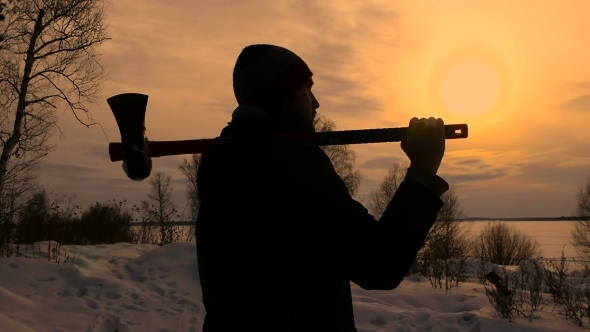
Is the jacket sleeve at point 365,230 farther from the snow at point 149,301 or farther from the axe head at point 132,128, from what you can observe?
the snow at point 149,301

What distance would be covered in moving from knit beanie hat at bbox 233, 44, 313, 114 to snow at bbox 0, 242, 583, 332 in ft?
15.2

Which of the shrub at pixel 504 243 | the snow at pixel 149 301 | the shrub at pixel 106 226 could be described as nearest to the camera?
the snow at pixel 149 301

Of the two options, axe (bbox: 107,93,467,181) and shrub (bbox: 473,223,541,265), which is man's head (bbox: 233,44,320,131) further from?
shrub (bbox: 473,223,541,265)

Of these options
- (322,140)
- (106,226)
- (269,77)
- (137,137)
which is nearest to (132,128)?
(137,137)

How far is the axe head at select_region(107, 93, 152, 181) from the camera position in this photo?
1.66 m

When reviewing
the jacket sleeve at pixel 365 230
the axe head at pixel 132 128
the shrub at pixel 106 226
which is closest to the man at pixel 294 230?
the jacket sleeve at pixel 365 230

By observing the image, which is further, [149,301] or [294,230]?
[149,301]

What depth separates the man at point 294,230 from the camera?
1.32 meters

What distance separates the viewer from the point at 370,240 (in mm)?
1301

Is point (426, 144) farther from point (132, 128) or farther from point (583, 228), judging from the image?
point (583, 228)

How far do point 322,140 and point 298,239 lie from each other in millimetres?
449

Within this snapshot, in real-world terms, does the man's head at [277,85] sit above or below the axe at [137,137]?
above

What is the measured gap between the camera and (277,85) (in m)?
1.57

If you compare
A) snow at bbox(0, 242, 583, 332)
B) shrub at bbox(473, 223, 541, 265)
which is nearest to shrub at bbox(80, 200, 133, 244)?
snow at bbox(0, 242, 583, 332)
